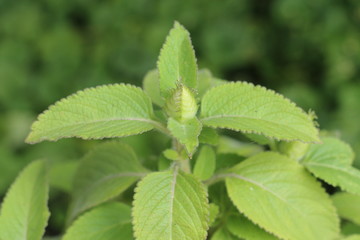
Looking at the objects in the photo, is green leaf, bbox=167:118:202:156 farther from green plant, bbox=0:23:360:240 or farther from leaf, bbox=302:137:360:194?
leaf, bbox=302:137:360:194

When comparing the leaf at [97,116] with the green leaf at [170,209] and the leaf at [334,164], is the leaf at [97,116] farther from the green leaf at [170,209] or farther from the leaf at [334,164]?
the leaf at [334,164]

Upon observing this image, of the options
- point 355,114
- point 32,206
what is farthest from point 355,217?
point 355,114

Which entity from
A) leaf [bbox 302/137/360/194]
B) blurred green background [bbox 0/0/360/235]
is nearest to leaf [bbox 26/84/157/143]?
leaf [bbox 302/137/360/194]

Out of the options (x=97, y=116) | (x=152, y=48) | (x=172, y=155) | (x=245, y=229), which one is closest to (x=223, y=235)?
(x=245, y=229)

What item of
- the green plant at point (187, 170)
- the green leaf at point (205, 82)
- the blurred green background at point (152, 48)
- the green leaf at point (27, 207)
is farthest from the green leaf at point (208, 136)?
the blurred green background at point (152, 48)

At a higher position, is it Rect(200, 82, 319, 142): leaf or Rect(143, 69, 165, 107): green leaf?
Rect(143, 69, 165, 107): green leaf

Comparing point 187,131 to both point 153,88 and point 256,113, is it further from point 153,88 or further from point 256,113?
point 153,88
